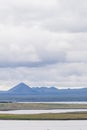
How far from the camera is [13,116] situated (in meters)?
118

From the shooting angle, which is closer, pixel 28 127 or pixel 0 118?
pixel 28 127

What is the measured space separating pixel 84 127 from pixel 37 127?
8.46 m

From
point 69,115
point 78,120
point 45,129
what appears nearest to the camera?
point 45,129

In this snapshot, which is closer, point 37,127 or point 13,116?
point 37,127

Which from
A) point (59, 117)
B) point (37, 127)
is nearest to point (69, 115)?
point (59, 117)

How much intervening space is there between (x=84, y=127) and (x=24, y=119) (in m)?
25.0

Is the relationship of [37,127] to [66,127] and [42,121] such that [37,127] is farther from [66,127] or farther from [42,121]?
[42,121]

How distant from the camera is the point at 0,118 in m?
118

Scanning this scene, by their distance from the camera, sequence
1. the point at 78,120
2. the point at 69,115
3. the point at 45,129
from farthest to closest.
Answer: the point at 69,115
the point at 78,120
the point at 45,129

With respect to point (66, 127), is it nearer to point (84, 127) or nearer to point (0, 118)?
point (84, 127)

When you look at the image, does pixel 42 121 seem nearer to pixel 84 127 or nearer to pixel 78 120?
pixel 78 120

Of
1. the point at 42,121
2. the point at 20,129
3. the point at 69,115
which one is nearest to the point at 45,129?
the point at 20,129

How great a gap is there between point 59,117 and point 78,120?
17.4 ft

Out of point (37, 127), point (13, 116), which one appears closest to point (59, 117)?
point (13, 116)
